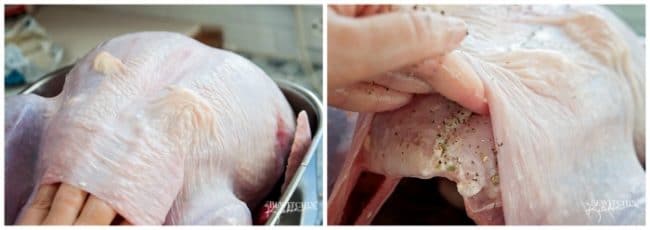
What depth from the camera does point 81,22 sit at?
3.22ft

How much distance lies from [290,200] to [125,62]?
11.7 inches

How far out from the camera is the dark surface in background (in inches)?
39.5

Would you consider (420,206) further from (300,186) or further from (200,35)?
(200,35)

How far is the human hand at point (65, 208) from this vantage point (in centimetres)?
77

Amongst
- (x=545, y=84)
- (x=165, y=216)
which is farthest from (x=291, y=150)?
(x=545, y=84)

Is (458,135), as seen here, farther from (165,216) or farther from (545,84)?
(165,216)

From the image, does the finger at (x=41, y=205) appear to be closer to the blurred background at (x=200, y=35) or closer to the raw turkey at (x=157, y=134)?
the raw turkey at (x=157, y=134)

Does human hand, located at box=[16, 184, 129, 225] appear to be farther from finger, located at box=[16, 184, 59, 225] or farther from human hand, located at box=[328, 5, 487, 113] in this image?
human hand, located at box=[328, 5, 487, 113]

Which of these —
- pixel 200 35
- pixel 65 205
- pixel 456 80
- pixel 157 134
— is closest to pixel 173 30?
pixel 200 35

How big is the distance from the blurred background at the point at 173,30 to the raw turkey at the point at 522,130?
184 millimetres

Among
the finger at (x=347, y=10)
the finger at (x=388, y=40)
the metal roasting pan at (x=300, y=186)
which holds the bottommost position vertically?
the metal roasting pan at (x=300, y=186)

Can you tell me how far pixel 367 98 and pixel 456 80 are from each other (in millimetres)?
112

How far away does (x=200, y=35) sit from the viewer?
3.42 ft

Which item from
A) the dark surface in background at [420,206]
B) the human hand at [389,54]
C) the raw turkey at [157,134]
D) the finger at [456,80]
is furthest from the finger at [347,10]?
the dark surface in background at [420,206]
